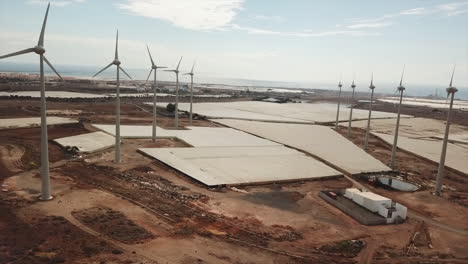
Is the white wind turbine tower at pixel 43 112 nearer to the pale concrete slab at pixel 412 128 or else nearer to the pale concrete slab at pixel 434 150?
the pale concrete slab at pixel 434 150

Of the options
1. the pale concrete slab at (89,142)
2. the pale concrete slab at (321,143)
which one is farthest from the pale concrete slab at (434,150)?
the pale concrete slab at (89,142)

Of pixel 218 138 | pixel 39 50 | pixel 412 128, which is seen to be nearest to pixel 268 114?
pixel 412 128

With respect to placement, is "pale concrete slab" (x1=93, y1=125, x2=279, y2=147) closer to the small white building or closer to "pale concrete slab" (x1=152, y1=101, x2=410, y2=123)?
the small white building

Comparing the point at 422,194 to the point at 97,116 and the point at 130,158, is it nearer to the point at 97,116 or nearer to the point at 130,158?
the point at 130,158

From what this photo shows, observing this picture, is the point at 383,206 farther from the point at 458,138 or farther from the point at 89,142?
the point at 458,138

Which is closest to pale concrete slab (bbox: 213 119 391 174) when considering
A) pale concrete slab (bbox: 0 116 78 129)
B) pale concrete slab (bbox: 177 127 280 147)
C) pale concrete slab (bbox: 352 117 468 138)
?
pale concrete slab (bbox: 177 127 280 147)

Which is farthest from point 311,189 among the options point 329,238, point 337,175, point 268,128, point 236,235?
point 268,128

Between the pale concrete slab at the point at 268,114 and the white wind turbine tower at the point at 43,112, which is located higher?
the white wind turbine tower at the point at 43,112
